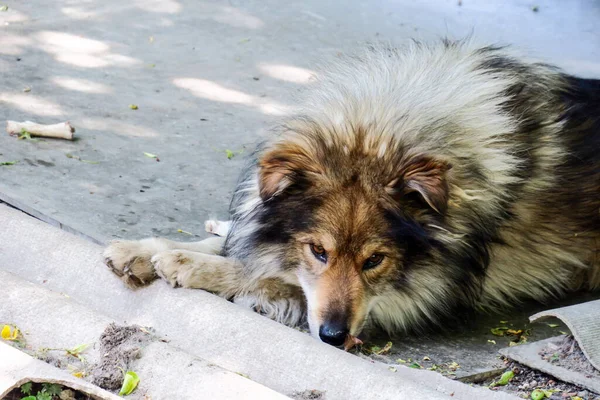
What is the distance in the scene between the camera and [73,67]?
6746mm

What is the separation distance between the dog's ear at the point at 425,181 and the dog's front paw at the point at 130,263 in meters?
1.09

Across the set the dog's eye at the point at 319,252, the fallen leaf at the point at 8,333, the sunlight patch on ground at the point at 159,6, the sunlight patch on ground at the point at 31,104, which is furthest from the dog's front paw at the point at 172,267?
the sunlight patch on ground at the point at 159,6

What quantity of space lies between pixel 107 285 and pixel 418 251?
132 cm

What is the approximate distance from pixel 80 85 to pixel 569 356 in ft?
13.2

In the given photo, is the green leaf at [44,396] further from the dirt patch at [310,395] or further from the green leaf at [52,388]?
the dirt patch at [310,395]

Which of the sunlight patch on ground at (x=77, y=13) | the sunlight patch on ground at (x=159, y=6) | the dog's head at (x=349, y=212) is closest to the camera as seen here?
the dog's head at (x=349, y=212)

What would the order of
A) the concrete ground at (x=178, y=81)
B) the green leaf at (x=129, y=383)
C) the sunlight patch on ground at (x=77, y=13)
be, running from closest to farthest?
the green leaf at (x=129, y=383), the concrete ground at (x=178, y=81), the sunlight patch on ground at (x=77, y=13)

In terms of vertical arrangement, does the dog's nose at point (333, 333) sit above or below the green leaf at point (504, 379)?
above

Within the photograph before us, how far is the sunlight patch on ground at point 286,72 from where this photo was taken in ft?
22.3

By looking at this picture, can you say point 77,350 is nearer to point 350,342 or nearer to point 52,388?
point 52,388

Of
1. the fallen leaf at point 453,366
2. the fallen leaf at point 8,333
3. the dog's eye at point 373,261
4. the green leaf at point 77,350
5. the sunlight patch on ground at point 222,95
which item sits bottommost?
the sunlight patch on ground at point 222,95

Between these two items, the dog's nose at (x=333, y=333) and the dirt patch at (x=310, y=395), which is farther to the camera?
the dog's nose at (x=333, y=333)

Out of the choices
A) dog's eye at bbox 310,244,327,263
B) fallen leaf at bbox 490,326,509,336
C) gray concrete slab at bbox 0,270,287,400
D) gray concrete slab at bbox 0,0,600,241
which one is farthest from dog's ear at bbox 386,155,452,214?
gray concrete slab at bbox 0,0,600,241

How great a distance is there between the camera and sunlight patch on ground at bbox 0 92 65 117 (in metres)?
5.96
